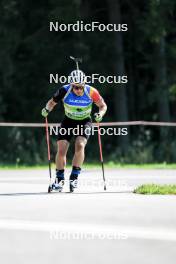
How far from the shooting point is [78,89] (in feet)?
50.4

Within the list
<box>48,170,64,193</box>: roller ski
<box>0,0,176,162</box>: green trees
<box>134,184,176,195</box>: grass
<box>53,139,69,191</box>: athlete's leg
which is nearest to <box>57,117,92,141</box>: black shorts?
<box>53,139,69,191</box>: athlete's leg

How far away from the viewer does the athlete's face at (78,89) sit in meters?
15.3

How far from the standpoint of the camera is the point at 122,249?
9898 millimetres
